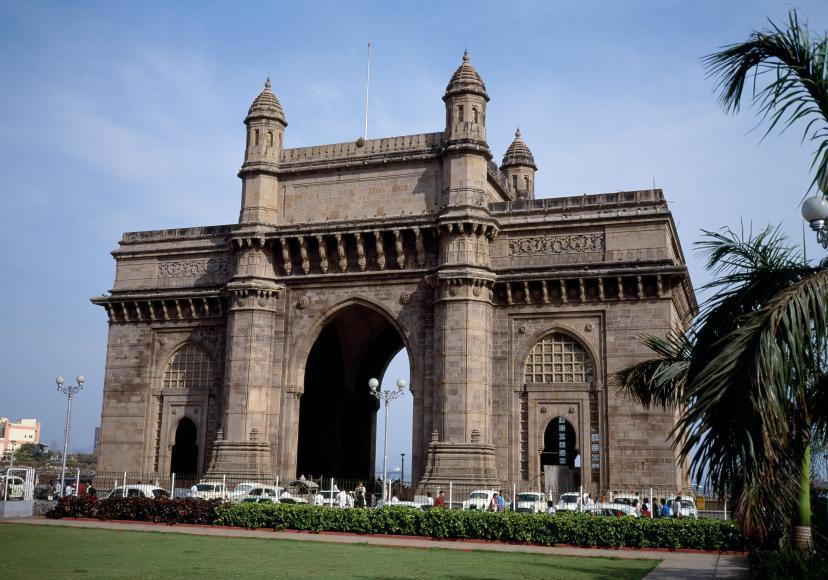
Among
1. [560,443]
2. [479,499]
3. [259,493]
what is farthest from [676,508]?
[259,493]

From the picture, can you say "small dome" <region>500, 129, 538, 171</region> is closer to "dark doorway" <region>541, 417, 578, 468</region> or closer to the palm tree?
"dark doorway" <region>541, 417, 578, 468</region>

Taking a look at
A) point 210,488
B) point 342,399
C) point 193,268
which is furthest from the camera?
point 342,399

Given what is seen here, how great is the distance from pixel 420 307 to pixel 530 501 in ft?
28.7

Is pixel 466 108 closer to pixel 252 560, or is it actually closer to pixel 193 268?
pixel 193 268

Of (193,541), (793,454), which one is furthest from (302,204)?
(793,454)

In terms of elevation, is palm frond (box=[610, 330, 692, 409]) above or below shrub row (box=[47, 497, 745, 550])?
above

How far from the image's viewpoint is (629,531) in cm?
2322

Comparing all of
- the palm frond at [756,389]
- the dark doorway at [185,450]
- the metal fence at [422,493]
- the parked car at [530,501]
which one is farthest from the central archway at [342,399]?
the palm frond at [756,389]

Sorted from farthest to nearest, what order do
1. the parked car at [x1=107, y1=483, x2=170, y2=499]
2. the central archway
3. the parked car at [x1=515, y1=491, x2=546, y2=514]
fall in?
the central archway
the parked car at [x1=107, y1=483, x2=170, y2=499]
the parked car at [x1=515, y1=491, x2=546, y2=514]

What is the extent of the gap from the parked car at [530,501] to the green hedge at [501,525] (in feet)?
17.7

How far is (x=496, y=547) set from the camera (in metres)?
23.0

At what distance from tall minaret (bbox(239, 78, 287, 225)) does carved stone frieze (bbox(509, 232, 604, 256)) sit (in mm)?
10313

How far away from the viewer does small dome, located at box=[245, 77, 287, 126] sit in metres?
37.7

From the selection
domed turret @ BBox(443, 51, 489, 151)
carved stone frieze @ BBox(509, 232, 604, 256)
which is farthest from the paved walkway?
domed turret @ BBox(443, 51, 489, 151)
